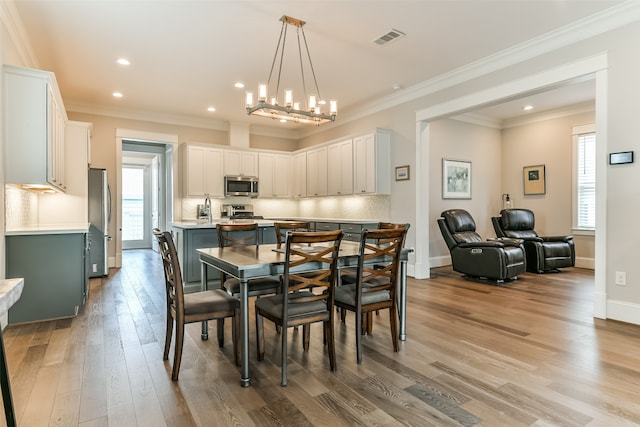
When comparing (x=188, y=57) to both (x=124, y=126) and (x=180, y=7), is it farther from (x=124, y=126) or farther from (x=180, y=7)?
(x=124, y=126)

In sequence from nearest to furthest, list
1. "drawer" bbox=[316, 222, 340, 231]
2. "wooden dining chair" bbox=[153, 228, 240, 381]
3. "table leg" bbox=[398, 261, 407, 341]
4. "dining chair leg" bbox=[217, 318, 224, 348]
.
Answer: "wooden dining chair" bbox=[153, 228, 240, 381]
"dining chair leg" bbox=[217, 318, 224, 348]
"table leg" bbox=[398, 261, 407, 341]
"drawer" bbox=[316, 222, 340, 231]

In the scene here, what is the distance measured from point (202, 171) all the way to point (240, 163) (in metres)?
0.83

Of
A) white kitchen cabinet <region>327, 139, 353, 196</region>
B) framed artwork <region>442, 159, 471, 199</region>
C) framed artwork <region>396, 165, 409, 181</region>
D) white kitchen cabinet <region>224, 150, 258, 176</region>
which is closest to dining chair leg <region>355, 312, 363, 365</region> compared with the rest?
framed artwork <region>396, 165, 409, 181</region>

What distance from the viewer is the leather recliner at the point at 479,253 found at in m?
5.21

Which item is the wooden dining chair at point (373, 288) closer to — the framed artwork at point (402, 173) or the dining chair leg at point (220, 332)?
the dining chair leg at point (220, 332)

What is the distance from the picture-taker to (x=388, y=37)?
3.94 metres

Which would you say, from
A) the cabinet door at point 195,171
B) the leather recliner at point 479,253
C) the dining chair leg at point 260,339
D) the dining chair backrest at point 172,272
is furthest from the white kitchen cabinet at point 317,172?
the dining chair backrest at point 172,272

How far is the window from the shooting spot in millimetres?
6379

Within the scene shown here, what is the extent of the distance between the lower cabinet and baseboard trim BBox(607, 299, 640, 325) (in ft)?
17.5

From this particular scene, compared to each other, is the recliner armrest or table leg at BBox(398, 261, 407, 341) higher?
the recliner armrest

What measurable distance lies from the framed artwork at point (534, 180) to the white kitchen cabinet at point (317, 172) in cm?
410

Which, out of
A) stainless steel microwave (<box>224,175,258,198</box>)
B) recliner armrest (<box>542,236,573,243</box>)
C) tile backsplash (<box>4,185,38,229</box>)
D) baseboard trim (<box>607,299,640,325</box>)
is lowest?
baseboard trim (<box>607,299,640,325</box>)

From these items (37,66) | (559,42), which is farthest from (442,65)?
(37,66)

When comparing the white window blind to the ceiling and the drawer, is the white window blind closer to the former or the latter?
the ceiling
